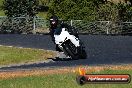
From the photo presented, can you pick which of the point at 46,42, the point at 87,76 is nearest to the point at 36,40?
the point at 46,42

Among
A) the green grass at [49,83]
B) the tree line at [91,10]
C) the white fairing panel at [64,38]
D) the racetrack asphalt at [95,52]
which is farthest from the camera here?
the tree line at [91,10]

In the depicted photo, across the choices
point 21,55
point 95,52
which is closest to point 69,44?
point 21,55

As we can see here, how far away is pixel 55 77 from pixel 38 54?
11062mm

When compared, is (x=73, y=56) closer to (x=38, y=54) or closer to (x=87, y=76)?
(x=38, y=54)

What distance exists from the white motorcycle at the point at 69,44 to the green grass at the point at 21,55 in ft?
8.55

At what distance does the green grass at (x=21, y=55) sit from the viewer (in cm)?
2380

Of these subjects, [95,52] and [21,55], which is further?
[95,52]

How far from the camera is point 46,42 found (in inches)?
1330

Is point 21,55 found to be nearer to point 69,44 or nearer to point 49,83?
point 69,44

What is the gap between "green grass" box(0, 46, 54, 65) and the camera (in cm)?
2380

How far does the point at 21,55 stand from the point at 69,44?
4460mm

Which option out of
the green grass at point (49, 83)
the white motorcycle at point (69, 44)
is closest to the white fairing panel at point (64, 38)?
the white motorcycle at point (69, 44)

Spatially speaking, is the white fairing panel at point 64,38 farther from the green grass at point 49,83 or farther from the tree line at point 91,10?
the tree line at point 91,10

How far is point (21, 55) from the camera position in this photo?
25078 mm
